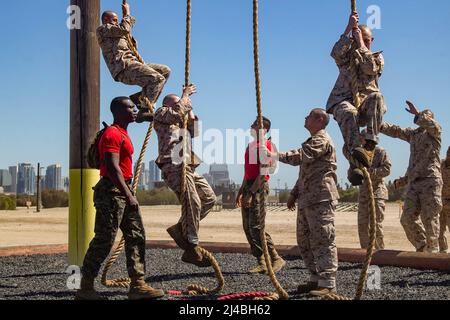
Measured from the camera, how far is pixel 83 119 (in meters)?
7.14

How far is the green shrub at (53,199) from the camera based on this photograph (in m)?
40.7

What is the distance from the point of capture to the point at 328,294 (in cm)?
482

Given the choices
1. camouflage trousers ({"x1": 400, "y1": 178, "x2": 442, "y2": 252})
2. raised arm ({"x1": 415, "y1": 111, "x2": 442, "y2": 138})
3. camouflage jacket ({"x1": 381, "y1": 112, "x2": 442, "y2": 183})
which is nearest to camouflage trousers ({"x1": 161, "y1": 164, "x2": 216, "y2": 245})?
camouflage trousers ({"x1": 400, "y1": 178, "x2": 442, "y2": 252})

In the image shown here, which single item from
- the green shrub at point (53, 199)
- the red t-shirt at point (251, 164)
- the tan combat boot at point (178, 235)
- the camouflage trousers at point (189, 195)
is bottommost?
the green shrub at point (53, 199)

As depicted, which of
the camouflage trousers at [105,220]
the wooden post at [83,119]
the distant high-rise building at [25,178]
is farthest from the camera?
the distant high-rise building at [25,178]

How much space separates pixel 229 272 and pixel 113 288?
1604mm

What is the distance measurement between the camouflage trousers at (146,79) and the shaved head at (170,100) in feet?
0.31

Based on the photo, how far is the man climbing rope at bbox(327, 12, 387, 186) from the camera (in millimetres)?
5000

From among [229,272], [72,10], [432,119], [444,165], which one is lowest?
[229,272]

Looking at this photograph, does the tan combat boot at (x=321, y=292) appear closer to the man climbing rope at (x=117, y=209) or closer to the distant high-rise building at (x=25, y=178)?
the man climbing rope at (x=117, y=209)

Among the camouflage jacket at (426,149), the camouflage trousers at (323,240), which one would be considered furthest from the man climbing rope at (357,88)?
the camouflage jacket at (426,149)

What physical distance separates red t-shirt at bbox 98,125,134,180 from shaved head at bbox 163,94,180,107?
0.91 m

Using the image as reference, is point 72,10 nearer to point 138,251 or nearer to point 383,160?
point 138,251
